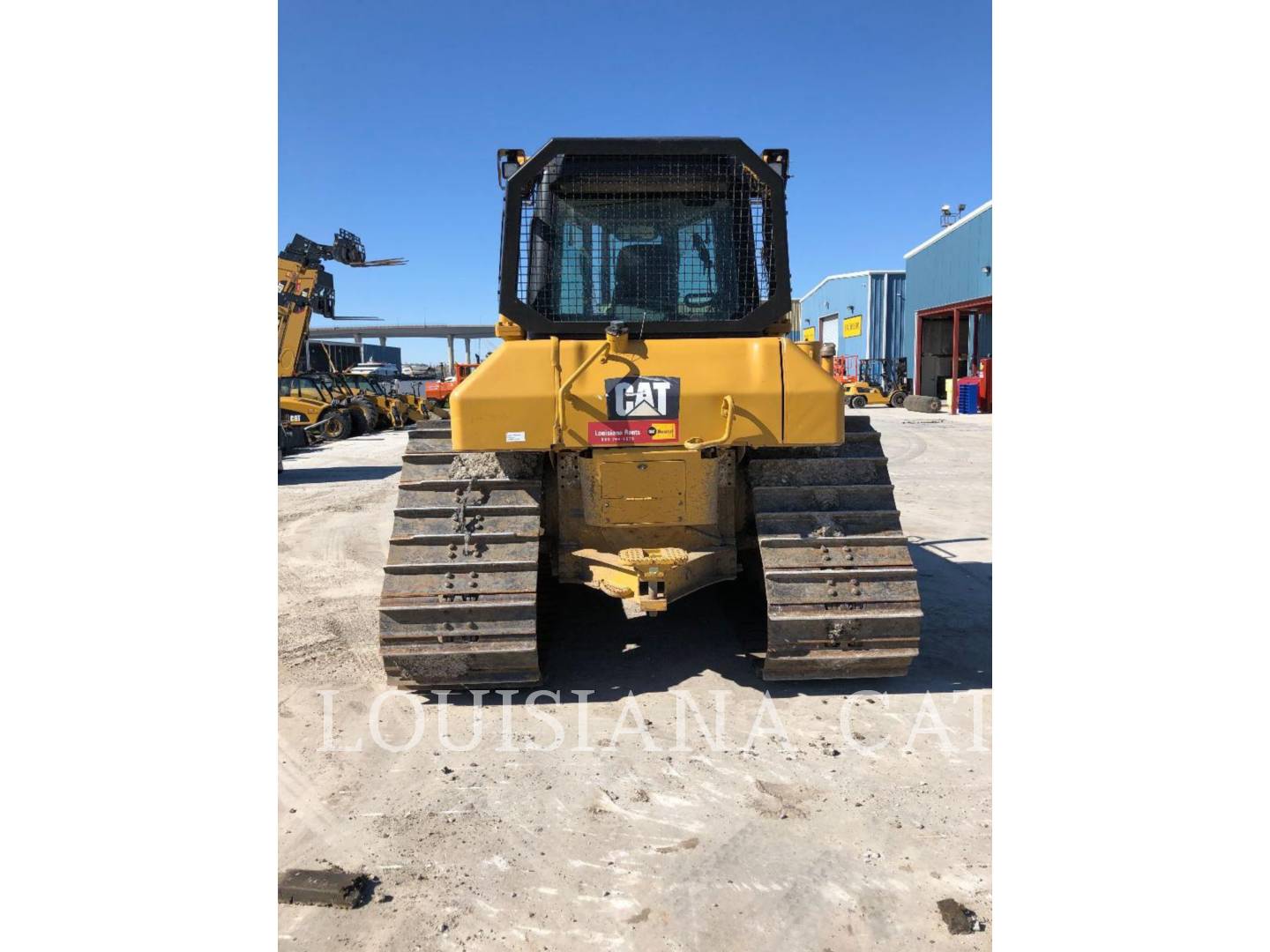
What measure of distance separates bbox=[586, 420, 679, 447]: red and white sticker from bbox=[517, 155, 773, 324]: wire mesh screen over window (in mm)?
709

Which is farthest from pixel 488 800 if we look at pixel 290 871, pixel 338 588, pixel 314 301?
pixel 314 301

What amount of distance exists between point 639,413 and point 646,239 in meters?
1.11

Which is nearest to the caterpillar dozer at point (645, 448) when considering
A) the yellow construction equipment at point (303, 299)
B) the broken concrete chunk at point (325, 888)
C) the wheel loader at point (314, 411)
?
the broken concrete chunk at point (325, 888)

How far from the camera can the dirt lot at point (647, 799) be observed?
241 centimetres

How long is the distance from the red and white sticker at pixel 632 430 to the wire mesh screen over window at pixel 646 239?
0.71 metres

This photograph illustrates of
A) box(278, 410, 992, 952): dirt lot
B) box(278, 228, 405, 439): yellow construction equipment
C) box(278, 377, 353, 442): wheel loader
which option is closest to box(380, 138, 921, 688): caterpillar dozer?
box(278, 410, 992, 952): dirt lot

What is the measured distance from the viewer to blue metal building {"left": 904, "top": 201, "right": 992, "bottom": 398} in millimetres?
26125

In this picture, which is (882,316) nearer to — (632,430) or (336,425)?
(336,425)

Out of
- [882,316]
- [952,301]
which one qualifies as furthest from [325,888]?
[882,316]

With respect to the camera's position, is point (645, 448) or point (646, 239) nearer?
point (645, 448)

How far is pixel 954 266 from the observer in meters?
28.0

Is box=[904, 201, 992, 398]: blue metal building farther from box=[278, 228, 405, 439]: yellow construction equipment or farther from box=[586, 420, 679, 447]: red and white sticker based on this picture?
box=[586, 420, 679, 447]: red and white sticker

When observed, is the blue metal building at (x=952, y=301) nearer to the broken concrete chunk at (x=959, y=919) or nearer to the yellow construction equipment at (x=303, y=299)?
the yellow construction equipment at (x=303, y=299)

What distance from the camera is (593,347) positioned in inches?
147
